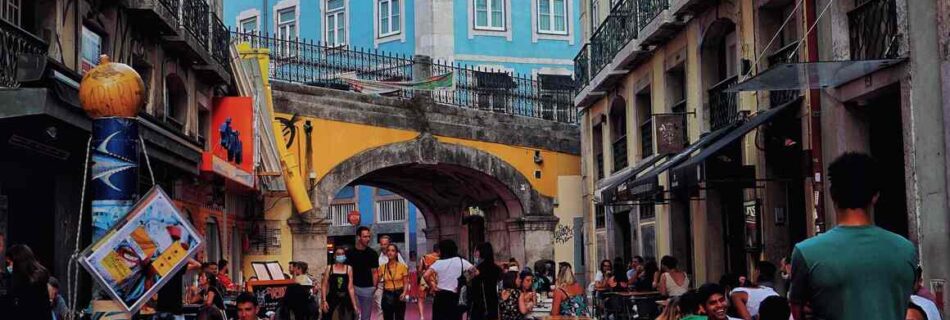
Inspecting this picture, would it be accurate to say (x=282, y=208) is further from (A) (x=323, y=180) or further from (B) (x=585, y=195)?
(B) (x=585, y=195)

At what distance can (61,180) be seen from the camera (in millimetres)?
16109

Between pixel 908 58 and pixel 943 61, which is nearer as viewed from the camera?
pixel 943 61

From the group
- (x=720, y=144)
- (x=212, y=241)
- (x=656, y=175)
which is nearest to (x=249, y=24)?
(x=212, y=241)

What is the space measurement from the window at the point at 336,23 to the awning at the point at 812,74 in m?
30.2

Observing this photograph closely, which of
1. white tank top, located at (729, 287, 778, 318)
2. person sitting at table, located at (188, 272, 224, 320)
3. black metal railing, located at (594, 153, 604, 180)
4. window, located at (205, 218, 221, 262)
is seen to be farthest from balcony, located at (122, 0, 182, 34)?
black metal railing, located at (594, 153, 604, 180)

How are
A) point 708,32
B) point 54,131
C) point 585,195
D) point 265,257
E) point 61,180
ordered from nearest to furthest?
1. point 54,131
2. point 61,180
3. point 708,32
4. point 265,257
5. point 585,195

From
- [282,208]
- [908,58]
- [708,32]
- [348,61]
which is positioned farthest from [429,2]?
[908,58]

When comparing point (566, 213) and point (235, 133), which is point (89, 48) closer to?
point (235, 133)

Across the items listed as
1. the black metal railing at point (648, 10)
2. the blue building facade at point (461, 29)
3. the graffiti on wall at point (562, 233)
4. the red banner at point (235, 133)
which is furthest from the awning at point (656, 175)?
the blue building facade at point (461, 29)

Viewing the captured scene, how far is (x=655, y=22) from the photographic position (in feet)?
73.4

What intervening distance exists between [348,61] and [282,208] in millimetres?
5990

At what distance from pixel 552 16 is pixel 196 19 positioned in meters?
22.4

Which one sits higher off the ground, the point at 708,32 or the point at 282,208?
the point at 708,32

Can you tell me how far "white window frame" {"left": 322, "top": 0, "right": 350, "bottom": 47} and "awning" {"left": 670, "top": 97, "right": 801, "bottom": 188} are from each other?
90.7 feet
